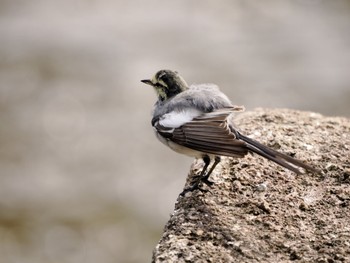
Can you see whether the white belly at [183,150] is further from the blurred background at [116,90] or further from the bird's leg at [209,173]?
the blurred background at [116,90]

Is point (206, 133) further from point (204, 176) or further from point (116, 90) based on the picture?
point (116, 90)

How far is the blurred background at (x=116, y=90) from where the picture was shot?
11680 mm

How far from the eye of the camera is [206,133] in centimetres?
568

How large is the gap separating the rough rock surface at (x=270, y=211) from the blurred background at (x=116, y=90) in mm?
5349

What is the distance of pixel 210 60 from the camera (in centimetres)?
1562

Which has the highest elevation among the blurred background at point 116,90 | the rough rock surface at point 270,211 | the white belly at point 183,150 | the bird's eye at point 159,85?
the blurred background at point 116,90

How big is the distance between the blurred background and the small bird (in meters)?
5.24

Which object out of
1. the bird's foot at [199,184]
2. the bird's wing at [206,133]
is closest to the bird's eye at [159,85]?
the bird's wing at [206,133]

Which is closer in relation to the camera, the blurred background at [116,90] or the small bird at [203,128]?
the small bird at [203,128]

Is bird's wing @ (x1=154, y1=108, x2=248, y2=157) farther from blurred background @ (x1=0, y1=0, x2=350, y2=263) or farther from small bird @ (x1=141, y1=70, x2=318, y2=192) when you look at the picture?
blurred background @ (x1=0, y1=0, x2=350, y2=263)

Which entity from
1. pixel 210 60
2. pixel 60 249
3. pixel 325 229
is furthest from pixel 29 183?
pixel 325 229

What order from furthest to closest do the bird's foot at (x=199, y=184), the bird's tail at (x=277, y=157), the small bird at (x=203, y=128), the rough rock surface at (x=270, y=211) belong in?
the bird's foot at (x=199, y=184)
the small bird at (x=203, y=128)
the bird's tail at (x=277, y=157)
the rough rock surface at (x=270, y=211)

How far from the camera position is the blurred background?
1168cm

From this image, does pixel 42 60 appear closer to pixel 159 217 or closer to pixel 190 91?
pixel 159 217
